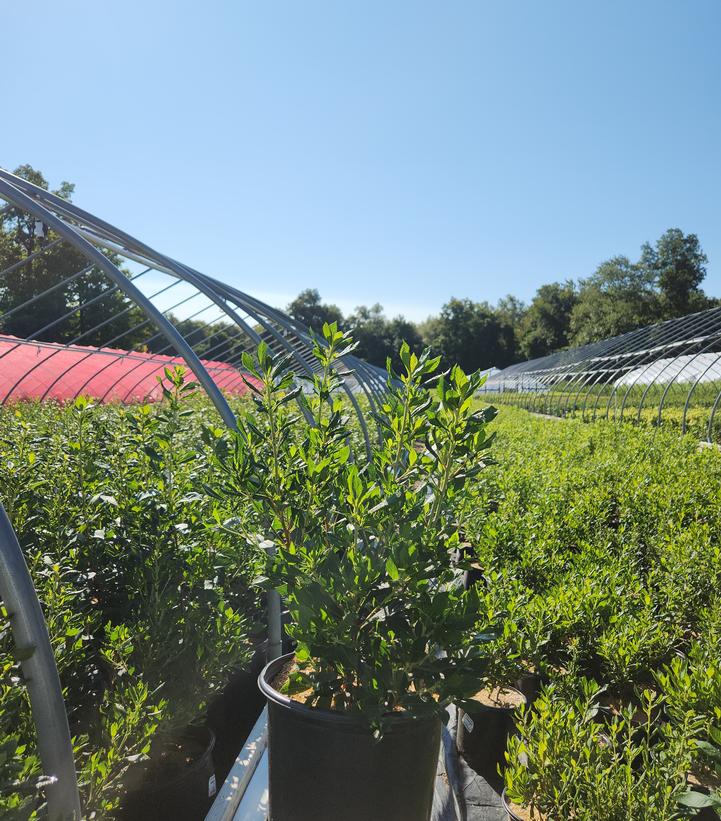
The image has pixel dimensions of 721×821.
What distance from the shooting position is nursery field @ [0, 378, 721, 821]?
1.62 m

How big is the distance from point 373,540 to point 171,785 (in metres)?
1.01

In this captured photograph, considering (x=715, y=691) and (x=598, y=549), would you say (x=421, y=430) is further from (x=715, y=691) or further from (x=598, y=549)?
(x=598, y=549)

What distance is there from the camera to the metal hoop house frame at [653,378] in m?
13.0

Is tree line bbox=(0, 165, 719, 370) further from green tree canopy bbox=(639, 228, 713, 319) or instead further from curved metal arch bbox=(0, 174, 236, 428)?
curved metal arch bbox=(0, 174, 236, 428)

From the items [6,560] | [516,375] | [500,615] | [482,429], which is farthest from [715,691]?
[516,375]

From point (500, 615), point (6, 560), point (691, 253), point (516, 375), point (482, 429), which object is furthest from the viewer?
point (691, 253)

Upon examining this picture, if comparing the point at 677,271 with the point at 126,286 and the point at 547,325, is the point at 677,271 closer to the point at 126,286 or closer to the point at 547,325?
the point at 547,325

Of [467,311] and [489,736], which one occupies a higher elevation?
[467,311]

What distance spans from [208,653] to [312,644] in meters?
0.66

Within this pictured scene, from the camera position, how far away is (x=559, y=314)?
2475 inches

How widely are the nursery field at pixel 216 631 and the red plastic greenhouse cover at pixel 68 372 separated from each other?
7.84 m

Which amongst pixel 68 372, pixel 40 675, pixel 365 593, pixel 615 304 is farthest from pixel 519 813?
pixel 615 304

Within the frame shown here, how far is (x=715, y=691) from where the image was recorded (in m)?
1.83

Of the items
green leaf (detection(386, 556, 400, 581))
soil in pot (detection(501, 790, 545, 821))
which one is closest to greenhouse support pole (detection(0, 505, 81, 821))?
green leaf (detection(386, 556, 400, 581))
